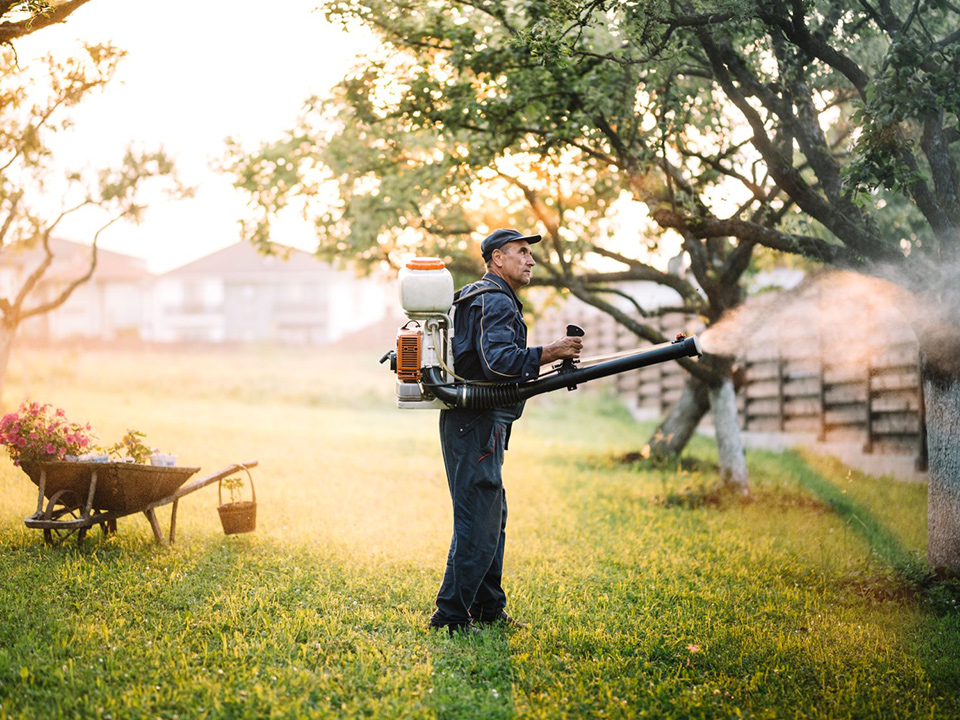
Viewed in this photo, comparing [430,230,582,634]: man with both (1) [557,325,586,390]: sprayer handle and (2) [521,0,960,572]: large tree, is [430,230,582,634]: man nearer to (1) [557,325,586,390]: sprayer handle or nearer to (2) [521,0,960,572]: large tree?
(1) [557,325,586,390]: sprayer handle

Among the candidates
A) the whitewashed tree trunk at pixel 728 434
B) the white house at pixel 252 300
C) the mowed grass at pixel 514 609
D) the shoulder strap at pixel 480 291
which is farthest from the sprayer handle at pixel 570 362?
the white house at pixel 252 300

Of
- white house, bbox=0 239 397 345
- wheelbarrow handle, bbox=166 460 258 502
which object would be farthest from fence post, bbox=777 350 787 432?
white house, bbox=0 239 397 345

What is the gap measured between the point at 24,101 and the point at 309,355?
24668 millimetres

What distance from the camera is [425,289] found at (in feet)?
16.2

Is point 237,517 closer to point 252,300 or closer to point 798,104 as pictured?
point 798,104

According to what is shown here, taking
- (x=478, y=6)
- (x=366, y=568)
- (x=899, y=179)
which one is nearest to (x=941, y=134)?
(x=899, y=179)

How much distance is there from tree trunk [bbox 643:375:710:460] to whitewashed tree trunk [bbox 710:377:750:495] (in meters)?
2.14

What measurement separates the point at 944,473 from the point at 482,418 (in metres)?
3.95

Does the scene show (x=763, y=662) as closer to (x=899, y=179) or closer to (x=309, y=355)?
(x=899, y=179)

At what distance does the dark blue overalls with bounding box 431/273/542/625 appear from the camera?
4.89 meters

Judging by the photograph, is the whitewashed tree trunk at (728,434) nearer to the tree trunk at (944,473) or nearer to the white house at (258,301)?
the tree trunk at (944,473)

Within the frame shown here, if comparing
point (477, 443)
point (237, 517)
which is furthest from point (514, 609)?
point (237, 517)

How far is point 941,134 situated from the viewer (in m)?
6.71

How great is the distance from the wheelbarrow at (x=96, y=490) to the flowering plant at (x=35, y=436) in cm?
10
